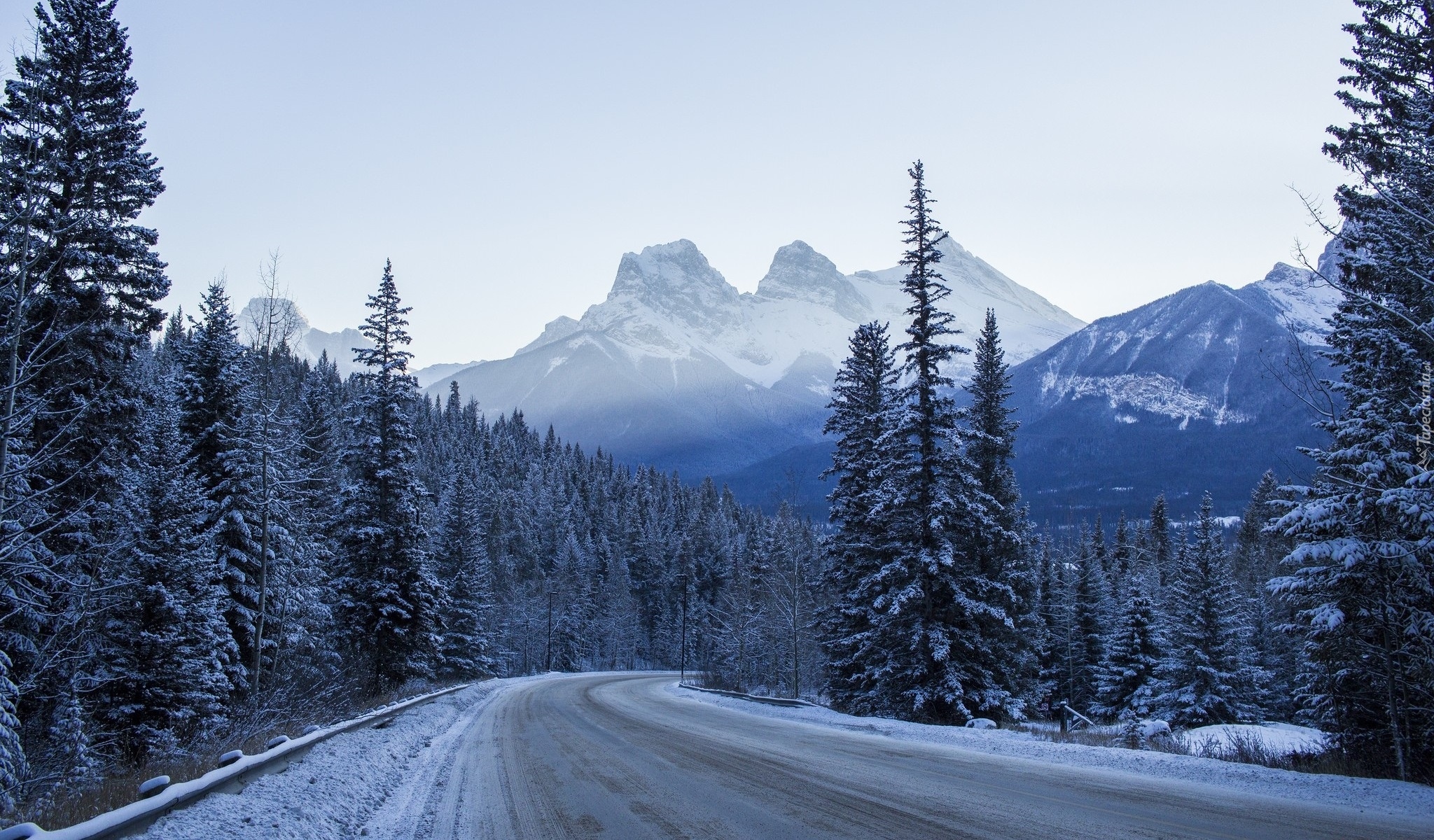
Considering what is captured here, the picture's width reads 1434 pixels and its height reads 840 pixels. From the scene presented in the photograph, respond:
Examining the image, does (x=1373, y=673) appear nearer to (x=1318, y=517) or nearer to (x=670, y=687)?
(x=1318, y=517)

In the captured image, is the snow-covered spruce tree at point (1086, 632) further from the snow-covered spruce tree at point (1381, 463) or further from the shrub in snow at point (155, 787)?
the shrub in snow at point (155, 787)

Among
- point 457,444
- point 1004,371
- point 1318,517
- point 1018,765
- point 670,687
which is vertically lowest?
point 670,687

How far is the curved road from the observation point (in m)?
7.13

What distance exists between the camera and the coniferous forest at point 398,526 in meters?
11.1

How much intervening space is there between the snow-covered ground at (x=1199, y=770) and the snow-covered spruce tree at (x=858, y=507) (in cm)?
780

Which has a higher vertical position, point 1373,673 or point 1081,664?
point 1373,673

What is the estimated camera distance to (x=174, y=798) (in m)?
5.79

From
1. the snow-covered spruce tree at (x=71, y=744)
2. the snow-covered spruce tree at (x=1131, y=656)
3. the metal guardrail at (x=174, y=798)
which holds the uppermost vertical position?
the metal guardrail at (x=174, y=798)

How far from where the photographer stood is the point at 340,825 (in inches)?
298

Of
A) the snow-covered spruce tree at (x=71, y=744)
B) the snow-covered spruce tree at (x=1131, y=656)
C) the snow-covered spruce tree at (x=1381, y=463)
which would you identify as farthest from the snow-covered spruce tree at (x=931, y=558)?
the snow-covered spruce tree at (x=1131, y=656)

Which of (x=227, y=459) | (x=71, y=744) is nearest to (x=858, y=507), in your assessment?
(x=227, y=459)

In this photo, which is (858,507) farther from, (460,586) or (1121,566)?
(1121,566)

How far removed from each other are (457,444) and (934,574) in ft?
343

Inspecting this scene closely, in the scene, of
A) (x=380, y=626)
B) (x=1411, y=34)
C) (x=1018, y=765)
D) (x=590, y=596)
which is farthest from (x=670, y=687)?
(x=590, y=596)
